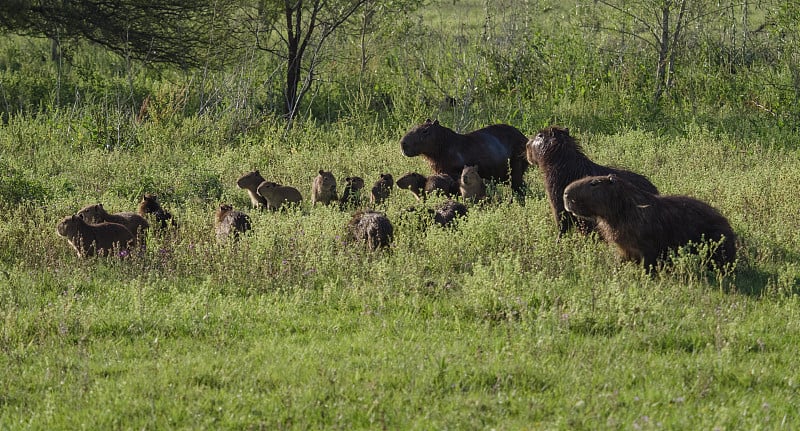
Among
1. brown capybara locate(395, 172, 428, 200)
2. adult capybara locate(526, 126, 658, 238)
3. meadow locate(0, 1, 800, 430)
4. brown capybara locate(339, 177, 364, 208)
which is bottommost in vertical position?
meadow locate(0, 1, 800, 430)

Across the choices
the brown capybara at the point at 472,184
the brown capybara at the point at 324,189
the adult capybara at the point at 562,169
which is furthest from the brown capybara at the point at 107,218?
the adult capybara at the point at 562,169

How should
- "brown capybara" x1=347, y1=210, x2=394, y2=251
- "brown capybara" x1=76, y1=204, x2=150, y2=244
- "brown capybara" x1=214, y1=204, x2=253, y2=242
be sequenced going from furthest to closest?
1. "brown capybara" x1=76, y1=204, x2=150, y2=244
2. "brown capybara" x1=214, y1=204, x2=253, y2=242
3. "brown capybara" x1=347, y1=210, x2=394, y2=251

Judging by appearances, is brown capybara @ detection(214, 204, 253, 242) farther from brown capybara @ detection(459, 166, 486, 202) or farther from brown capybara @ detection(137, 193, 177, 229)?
brown capybara @ detection(459, 166, 486, 202)

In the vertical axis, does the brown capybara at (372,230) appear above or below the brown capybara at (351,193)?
below

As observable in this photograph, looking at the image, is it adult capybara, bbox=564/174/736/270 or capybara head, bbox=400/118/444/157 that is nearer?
adult capybara, bbox=564/174/736/270

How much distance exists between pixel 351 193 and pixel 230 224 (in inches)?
79.1

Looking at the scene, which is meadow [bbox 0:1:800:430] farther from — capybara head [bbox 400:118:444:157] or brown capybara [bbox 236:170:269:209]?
capybara head [bbox 400:118:444:157]

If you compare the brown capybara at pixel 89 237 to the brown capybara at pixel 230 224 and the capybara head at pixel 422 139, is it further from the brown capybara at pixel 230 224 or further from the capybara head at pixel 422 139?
the capybara head at pixel 422 139

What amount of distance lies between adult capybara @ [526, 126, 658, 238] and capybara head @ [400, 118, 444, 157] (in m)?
2.36

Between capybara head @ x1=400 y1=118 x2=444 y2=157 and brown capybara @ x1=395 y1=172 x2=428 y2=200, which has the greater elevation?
capybara head @ x1=400 y1=118 x2=444 y2=157

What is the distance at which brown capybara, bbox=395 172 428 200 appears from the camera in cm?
1041

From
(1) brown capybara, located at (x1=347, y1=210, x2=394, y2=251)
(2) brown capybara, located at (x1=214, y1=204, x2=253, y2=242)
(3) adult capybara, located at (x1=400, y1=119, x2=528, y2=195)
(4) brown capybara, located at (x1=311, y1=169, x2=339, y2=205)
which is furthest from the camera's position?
(3) adult capybara, located at (x1=400, y1=119, x2=528, y2=195)

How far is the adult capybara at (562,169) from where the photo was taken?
8344 millimetres

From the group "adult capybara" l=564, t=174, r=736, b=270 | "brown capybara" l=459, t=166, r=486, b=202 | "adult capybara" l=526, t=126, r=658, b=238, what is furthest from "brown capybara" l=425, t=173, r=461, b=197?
→ "adult capybara" l=564, t=174, r=736, b=270
